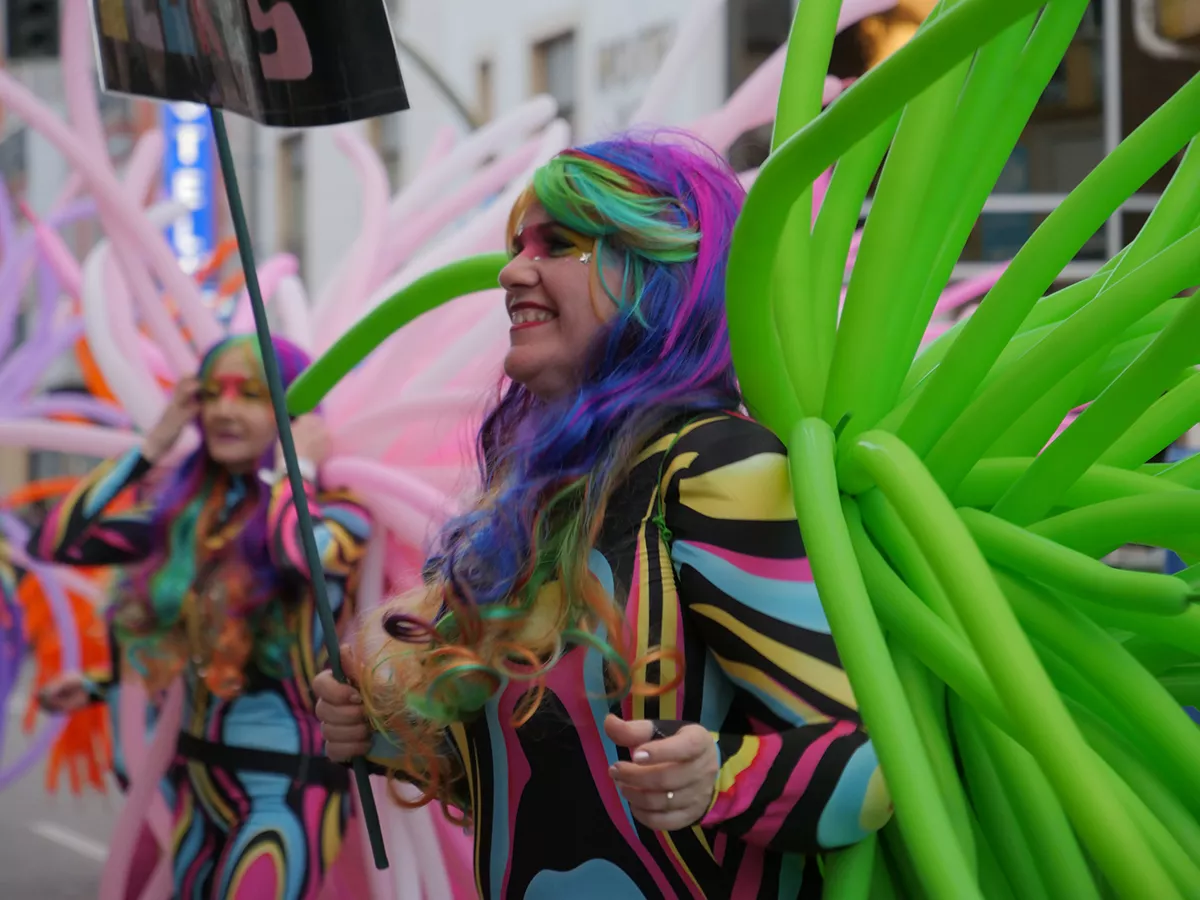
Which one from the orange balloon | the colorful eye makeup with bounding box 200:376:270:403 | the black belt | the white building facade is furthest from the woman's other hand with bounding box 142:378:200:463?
the white building facade

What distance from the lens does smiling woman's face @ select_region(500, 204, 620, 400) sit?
160cm

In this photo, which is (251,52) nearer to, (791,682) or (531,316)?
(531,316)

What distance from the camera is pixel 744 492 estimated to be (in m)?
1.46

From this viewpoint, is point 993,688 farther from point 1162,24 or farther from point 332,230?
point 332,230

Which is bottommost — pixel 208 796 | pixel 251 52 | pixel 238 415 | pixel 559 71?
pixel 208 796

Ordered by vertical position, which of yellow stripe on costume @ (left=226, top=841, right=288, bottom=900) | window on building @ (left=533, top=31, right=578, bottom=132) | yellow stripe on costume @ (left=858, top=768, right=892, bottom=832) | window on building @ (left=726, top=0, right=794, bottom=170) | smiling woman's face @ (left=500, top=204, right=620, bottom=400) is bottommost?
yellow stripe on costume @ (left=226, top=841, right=288, bottom=900)

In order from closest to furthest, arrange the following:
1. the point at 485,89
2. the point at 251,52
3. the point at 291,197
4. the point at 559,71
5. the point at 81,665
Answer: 1. the point at 251,52
2. the point at 81,665
3. the point at 559,71
4. the point at 485,89
5. the point at 291,197

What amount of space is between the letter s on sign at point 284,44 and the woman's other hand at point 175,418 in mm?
1429

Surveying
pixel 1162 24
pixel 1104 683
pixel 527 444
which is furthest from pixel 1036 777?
pixel 1162 24

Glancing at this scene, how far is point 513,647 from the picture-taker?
1519 millimetres

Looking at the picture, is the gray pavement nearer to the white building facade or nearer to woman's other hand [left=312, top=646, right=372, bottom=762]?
woman's other hand [left=312, top=646, right=372, bottom=762]

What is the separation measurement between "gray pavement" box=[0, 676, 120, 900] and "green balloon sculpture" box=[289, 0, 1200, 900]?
12.9 ft

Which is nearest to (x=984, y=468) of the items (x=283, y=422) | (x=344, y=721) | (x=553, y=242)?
(x=553, y=242)

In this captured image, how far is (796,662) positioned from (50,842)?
6.55m
